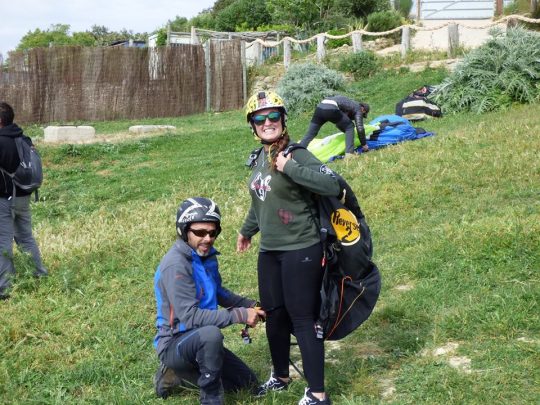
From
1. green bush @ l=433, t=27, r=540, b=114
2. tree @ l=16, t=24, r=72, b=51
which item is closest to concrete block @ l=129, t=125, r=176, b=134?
green bush @ l=433, t=27, r=540, b=114

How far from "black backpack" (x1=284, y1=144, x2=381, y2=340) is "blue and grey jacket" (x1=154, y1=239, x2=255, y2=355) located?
52 cm

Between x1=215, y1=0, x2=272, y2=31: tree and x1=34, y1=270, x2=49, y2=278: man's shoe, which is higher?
x1=215, y1=0, x2=272, y2=31: tree

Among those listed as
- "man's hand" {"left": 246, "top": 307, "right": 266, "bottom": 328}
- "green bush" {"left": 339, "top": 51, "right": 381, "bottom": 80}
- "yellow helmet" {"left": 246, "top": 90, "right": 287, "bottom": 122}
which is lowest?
"man's hand" {"left": 246, "top": 307, "right": 266, "bottom": 328}

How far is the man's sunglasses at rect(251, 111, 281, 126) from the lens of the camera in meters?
4.18

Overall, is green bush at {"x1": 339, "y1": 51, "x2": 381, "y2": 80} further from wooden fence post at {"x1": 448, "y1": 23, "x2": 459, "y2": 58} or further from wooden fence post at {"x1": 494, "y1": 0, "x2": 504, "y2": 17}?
wooden fence post at {"x1": 494, "y1": 0, "x2": 504, "y2": 17}

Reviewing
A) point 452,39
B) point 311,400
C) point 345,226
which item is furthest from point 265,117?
point 452,39

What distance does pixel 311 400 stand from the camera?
4098mm

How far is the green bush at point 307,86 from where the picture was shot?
1906 cm

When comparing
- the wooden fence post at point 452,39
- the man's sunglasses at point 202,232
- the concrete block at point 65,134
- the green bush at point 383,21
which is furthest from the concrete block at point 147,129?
the man's sunglasses at point 202,232

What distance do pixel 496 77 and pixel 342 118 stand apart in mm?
4919

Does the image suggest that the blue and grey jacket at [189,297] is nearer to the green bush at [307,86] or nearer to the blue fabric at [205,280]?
the blue fabric at [205,280]

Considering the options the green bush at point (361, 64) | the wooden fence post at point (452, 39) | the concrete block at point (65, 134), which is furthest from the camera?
the green bush at point (361, 64)

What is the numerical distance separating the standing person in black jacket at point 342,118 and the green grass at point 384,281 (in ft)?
2.16

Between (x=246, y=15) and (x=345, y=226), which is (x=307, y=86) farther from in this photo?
(x=246, y=15)
